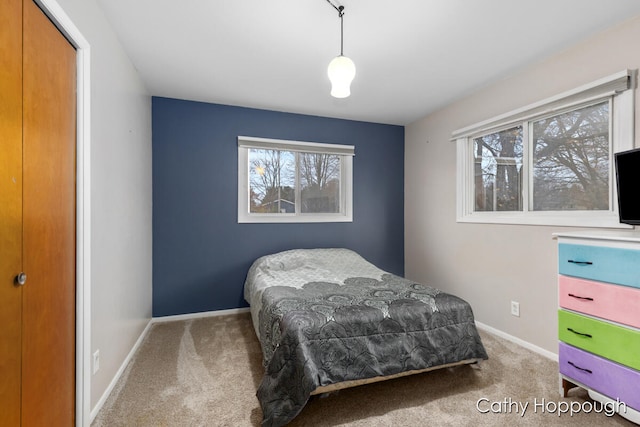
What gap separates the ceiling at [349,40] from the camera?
1.77 meters

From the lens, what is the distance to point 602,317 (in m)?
1.62

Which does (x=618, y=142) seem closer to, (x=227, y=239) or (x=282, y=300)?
(x=282, y=300)

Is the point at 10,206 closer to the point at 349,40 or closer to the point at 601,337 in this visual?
the point at 349,40

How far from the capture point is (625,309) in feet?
5.01

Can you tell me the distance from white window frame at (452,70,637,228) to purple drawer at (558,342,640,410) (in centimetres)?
87

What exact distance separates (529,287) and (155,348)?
318 centimetres

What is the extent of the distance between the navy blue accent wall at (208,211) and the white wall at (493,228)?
999 millimetres

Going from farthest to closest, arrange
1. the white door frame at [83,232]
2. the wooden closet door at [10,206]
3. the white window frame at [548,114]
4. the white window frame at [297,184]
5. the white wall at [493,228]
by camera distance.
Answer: the white window frame at [297,184], the white wall at [493,228], the white window frame at [548,114], the white door frame at [83,232], the wooden closet door at [10,206]

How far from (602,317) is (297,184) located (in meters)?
2.96

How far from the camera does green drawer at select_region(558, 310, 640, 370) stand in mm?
1494

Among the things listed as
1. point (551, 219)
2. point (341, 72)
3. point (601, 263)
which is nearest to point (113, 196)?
point (341, 72)

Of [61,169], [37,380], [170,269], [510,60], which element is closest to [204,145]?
[170,269]

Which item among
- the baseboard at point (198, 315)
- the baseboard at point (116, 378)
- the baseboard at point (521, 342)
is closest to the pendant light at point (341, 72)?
the baseboard at point (116, 378)

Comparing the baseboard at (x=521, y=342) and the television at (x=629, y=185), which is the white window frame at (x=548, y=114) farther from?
the baseboard at (x=521, y=342)
